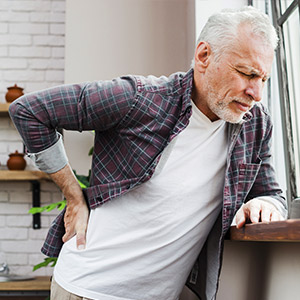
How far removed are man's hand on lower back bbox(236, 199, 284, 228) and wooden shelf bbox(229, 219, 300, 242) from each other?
3 cm

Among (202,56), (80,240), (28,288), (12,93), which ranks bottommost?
(28,288)

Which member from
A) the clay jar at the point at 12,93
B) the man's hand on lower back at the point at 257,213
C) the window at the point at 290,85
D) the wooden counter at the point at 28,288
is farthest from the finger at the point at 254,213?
the clay jar at the point at 12,93

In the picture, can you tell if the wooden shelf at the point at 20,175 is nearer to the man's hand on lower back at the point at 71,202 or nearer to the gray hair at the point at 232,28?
the man's hand on lower back at the point at 71,202

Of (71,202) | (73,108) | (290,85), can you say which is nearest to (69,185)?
(71,202)

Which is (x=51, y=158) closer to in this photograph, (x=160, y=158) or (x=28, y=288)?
(x=160, y=158)

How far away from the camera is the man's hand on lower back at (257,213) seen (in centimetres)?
140

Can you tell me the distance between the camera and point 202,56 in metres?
1.59

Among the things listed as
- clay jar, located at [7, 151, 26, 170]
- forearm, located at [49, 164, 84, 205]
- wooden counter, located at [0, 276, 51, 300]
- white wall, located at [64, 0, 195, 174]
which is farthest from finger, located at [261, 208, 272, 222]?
clay jar, located at [7, 151, 26, 170]

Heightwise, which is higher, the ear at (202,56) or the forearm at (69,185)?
the ear at (202,56)

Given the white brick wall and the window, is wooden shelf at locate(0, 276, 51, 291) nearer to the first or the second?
the white brick wall

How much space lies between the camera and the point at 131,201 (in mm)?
1571

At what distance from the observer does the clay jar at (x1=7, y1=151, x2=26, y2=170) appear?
151 inches

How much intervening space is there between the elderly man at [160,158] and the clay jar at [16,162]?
7.49 ft

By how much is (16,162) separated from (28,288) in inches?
35.4
